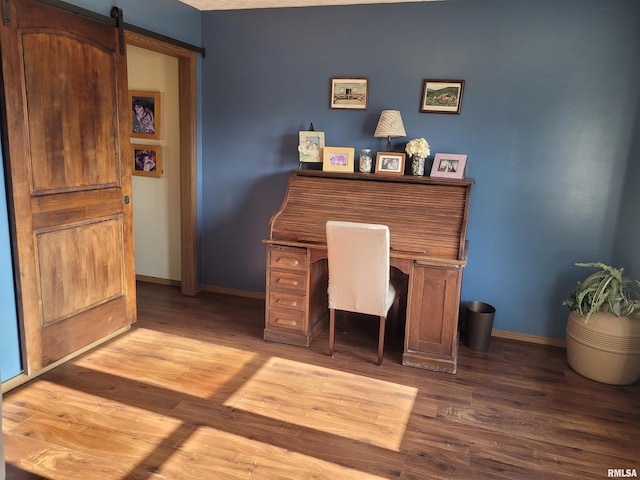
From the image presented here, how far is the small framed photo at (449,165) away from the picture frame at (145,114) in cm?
236

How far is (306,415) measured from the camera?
2.44m

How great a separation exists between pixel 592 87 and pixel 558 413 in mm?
2014

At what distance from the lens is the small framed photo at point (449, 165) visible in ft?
10.9

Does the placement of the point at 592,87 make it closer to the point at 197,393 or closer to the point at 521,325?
the point at 521,325

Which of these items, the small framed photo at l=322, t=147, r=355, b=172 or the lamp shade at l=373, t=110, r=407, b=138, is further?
the small framed photo at l=322, t=147, r=355, b=172

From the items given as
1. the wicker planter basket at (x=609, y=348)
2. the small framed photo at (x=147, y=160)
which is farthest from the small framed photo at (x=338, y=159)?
the wicker planter basket at (x=609, y=348)

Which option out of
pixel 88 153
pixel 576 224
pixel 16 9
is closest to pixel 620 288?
Result: pixel 576 224

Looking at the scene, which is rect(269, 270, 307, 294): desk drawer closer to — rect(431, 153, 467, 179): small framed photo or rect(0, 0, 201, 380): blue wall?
rect(431, 153, 467, 179): small framed photo

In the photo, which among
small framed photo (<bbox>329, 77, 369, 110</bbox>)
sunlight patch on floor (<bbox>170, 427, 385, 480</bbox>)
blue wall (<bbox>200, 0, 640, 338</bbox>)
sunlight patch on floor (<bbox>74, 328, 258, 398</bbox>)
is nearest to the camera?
sunlight patch on floor (<bbox>170, 427, 385, 480</bbox>)

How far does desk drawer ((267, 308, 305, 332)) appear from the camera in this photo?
10.6 ft

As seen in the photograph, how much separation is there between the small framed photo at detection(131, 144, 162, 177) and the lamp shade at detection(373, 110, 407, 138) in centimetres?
200

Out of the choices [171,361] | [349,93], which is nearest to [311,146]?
[349,93]

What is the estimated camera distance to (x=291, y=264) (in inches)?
125

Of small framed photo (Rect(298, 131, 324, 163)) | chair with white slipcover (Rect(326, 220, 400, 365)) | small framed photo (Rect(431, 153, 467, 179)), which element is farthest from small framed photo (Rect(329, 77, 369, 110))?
chair with white slipcover (Rect(326, 220, 400, 365))
